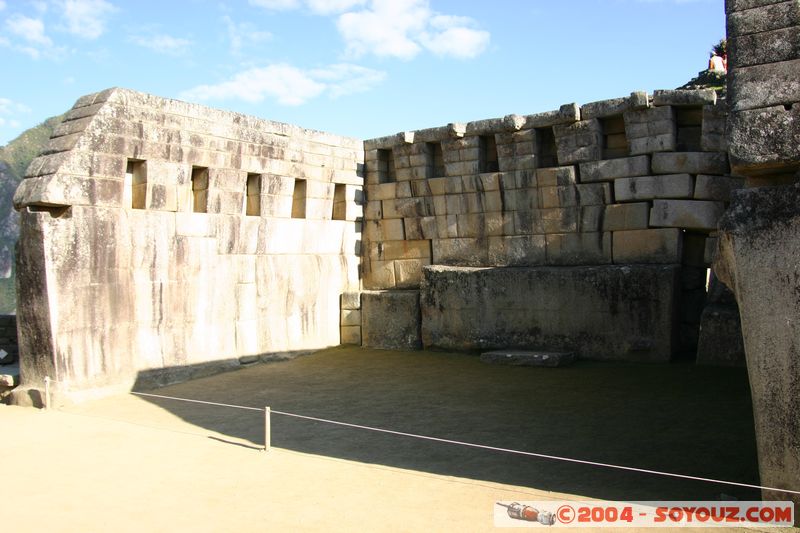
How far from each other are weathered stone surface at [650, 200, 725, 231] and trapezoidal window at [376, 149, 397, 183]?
460cm

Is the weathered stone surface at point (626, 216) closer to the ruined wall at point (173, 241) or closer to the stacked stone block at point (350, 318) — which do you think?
the stacked stone block at point (350, 318)

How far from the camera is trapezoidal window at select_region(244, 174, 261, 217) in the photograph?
34.5 ft

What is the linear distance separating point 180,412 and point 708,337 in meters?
6.30

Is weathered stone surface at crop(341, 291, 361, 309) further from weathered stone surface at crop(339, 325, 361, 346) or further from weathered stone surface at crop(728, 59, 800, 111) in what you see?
weathered stone surface at crop(728, 59, 800, 111)

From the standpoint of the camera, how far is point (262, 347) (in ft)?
34.8

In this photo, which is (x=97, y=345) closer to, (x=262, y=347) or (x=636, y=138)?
(x=262, y=347)

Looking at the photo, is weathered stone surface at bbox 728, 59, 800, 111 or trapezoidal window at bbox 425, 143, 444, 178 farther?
trapezoidal window at bbox 425, 143, 444, 178

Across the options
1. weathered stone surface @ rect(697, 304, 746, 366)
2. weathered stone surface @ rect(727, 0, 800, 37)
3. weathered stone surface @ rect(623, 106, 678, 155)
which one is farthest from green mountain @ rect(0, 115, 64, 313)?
weathered stone surface @ rect(727, 0, 800, 37)

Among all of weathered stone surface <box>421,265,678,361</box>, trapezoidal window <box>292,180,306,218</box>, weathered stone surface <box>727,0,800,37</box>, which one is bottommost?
weathered stone surface <box>421,265,678,361</box>

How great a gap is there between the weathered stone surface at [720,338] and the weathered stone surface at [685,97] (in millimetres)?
2588

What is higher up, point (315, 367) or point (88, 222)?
point (88, 222)

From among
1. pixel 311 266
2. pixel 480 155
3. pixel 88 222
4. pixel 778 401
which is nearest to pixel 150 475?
pixel 88 222

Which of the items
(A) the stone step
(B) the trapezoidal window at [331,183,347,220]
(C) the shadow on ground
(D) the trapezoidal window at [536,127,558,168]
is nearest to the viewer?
(C) the shadow on ground

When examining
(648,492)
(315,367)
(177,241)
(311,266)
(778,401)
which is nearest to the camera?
(778,401)
